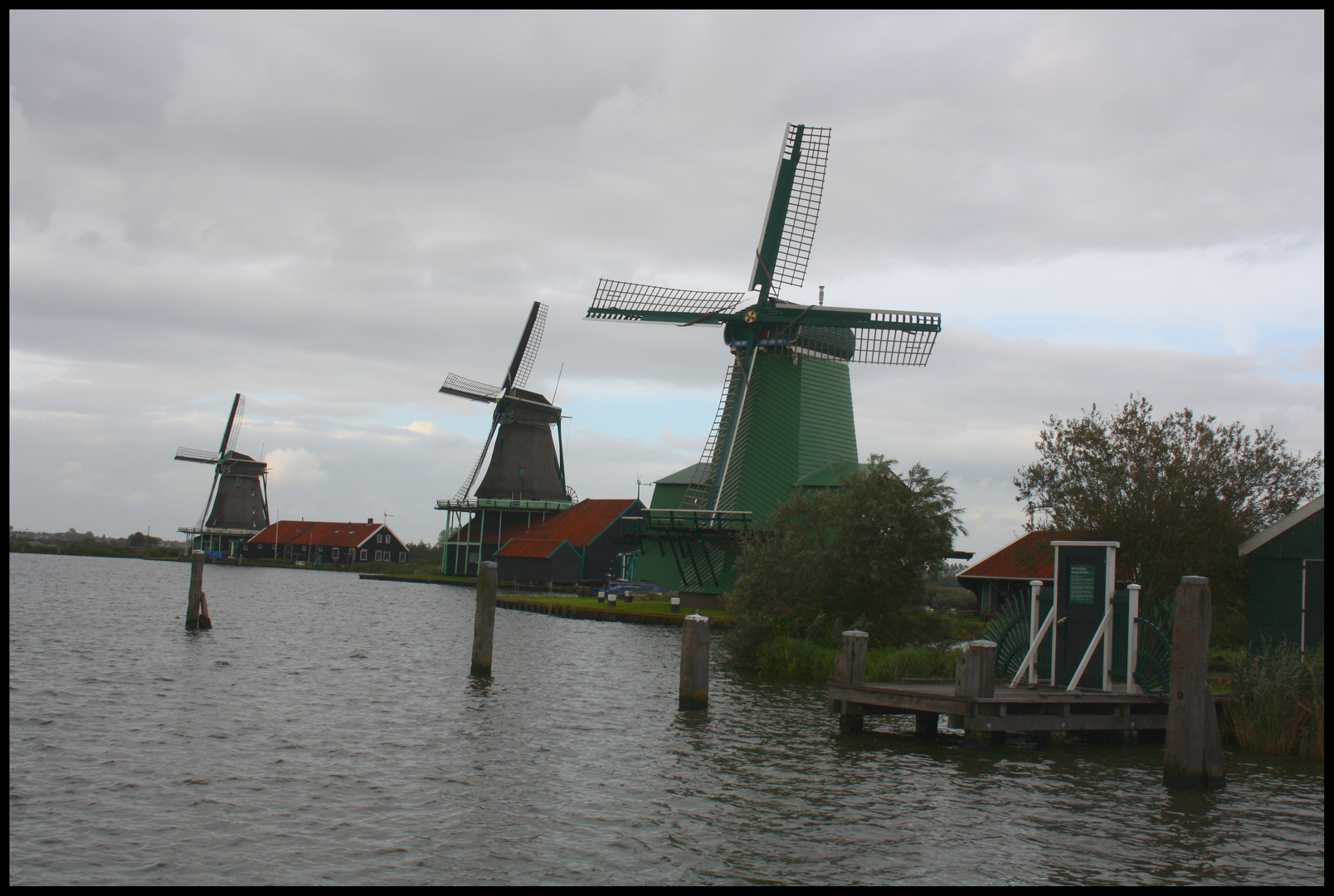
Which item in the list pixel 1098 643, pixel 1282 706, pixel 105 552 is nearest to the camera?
pixel 1282 706

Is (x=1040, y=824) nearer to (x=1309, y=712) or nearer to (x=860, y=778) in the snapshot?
(x=860, y=778)

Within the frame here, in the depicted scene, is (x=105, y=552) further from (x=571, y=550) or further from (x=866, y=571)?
(x=866, y=571)

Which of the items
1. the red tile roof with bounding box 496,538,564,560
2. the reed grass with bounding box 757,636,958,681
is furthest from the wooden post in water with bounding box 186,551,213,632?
the red tile roof with bounding box 496,538,564,560

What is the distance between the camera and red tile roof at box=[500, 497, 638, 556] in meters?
60.5

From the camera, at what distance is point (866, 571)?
79.6ft

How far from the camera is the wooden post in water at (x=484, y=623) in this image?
67.8 feet

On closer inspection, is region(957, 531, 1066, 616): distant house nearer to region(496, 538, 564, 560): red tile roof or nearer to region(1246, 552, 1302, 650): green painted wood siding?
region(1246, 552, 1302, 650): green painted wood siding

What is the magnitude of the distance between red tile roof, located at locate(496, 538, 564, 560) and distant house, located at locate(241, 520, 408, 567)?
33.3m

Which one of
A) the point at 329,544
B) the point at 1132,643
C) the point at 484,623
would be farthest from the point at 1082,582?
the point at 329,544

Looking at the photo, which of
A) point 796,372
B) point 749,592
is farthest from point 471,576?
point 749,592

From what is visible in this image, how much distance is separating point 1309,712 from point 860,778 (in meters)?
6.56

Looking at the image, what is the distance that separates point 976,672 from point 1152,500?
9321 mm

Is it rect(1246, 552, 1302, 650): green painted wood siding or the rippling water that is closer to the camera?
the rippling water

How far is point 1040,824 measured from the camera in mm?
10711
